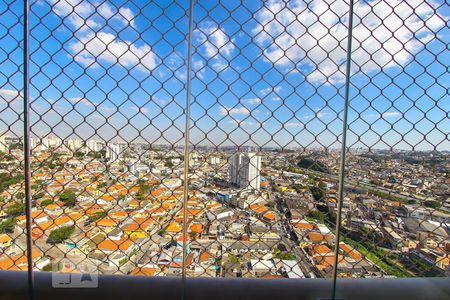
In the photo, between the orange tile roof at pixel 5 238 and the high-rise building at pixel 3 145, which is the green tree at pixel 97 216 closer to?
the orange tile roof at pixel 5 238

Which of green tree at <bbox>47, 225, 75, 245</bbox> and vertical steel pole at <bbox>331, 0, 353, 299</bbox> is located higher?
vertical steel pole at <bbox>331, 0, 353, 299</bbox>

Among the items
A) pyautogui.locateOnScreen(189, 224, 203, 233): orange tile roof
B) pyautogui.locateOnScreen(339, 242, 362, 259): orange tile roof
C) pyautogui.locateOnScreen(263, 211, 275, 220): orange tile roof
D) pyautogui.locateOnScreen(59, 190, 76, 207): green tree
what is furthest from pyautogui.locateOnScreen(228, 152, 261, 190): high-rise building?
pyautogui.locateOnScreen(59, 190, 76, 207): green tree

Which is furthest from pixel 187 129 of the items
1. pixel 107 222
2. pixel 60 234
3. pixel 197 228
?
pixel 60 234

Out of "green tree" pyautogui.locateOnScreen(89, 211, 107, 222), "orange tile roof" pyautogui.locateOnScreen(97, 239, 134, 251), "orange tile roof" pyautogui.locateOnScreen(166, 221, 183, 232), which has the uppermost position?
"green tree" pyautogui.locateOnScreen(89, 211, 107, 222)

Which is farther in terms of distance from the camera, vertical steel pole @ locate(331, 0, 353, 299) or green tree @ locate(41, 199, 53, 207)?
green tree @ locate(41, 199, 53, 207)

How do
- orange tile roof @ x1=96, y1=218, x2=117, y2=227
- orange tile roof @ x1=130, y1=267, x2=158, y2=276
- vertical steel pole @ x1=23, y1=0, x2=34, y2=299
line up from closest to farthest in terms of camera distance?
vertical steel pole @ x1=23, y1=0, x2=34, y2=299, orange tile roof @ x1=130, y1=267, x2=158, y2=276, orange tile roof @ x1=96, y1=218, x2=117, y2=227

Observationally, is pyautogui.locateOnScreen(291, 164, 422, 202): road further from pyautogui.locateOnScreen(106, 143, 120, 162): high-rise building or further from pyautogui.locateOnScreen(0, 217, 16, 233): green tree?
pyautogui.locateOnScreen(0, 217, 16, 233): green tree

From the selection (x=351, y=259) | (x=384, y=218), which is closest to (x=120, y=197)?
(x=351, y=259)
